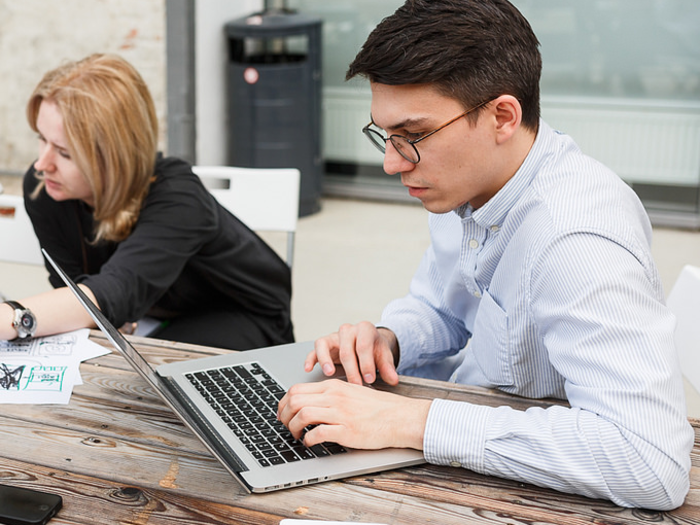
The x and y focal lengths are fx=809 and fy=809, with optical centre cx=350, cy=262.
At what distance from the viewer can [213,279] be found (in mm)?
2031

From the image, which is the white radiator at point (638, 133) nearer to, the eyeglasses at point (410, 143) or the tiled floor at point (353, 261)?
the tiled floor at point (353, 261)

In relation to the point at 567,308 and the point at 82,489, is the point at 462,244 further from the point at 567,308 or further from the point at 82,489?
the point at 82,489

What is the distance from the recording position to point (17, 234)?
2.15 m

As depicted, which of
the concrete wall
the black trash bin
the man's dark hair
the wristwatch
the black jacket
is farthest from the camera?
the black trash bin

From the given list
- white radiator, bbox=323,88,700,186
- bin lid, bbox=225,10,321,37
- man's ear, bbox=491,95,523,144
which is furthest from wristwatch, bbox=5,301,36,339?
white radiator, bbox=323,88,700,186

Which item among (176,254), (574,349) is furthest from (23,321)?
(574,349)

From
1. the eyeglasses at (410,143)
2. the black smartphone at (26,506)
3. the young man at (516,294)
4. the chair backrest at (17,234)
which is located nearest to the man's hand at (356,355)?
the young man at (516,294)

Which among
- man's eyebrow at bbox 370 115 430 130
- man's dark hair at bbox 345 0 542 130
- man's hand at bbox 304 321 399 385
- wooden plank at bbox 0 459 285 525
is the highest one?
man's dark hair at bbox 345 0 542 130

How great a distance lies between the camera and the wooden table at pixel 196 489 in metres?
0.93

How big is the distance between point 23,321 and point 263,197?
2.93ft

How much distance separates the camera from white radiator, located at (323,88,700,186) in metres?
4.51

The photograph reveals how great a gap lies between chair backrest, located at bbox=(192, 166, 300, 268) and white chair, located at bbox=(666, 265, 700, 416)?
1.01m

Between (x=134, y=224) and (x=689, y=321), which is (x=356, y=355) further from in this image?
(x=134, y=224)

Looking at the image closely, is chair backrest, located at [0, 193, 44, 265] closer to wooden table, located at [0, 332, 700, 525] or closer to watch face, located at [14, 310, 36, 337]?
watch face, located at [14, 310, 36, 337]
